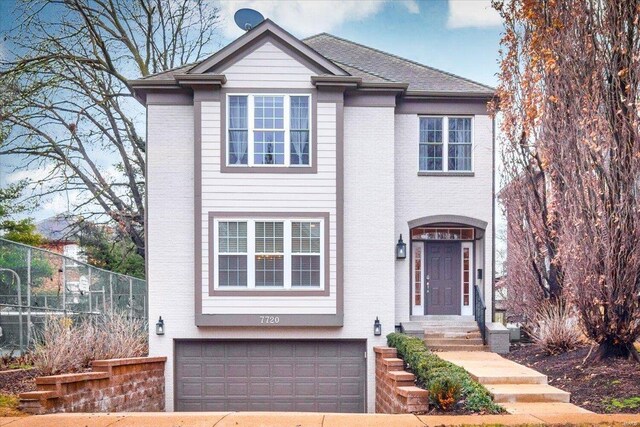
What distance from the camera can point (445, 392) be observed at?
7.44 metres

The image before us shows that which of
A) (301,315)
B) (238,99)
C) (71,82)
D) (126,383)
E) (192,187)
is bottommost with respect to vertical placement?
(126,383)

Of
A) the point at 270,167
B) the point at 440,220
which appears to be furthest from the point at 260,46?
the point at 440,220

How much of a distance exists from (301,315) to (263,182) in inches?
125

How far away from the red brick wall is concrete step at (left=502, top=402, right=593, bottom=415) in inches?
54.5

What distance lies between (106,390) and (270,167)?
5714 millimetres

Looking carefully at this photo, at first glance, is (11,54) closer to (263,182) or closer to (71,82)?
(71,82)

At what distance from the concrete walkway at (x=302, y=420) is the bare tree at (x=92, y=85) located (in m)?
12.3

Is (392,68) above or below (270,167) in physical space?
above

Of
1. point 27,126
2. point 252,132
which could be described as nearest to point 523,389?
point 252,132

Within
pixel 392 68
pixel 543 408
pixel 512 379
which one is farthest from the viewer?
pixel 392 68

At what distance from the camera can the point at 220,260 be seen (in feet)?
39.2

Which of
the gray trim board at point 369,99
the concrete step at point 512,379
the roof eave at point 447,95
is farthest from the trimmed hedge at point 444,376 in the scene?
the roof eave at point 447,95

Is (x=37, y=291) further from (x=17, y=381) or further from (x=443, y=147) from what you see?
(x=443, y=147)

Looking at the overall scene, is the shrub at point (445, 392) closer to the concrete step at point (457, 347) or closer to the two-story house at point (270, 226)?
the two-story house at point (270, 226)
